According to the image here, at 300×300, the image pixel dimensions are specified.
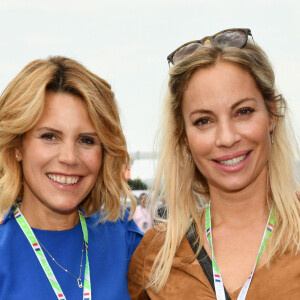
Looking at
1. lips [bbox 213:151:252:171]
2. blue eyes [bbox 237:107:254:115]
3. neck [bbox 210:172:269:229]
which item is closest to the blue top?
neck [bbox 210:172:269:229]

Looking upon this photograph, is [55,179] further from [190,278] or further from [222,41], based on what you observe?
[222,41]

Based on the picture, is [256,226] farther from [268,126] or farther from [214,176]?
[268,126]

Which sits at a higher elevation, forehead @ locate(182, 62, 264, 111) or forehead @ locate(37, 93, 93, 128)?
forehead @ locate(182, 62, 264, 111)

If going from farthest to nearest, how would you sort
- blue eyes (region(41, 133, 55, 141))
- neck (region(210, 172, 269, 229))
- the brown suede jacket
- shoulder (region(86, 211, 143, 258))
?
shoulder (region(86, 211, 143, 258)), blue eyes (region(41, 133, 55, 141)), neck (region(210, 172, 269, 229)), the brown suede jacket

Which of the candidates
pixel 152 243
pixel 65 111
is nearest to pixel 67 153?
pixel 65 111

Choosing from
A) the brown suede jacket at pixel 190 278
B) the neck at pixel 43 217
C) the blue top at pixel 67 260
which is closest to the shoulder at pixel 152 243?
the brown suede jacket at pixel 190 278

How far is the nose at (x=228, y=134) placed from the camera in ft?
8.75

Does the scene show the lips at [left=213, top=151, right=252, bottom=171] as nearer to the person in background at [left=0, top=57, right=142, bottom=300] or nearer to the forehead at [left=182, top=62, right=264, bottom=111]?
the forehead at [left=182, top=62, right=264, bottom=111]

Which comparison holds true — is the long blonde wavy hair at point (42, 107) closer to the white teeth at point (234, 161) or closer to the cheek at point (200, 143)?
the cheek at point (200, 143)

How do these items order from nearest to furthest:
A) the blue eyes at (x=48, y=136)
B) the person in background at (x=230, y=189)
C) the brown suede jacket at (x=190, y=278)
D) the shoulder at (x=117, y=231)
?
the brown suede jacket at (x=190, y=278) < the person in background at (x=230, y=189) < the blue eyes at (x=48, y=136) < the shoulder at (x=117, y=231)

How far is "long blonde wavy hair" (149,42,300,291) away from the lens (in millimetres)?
2766

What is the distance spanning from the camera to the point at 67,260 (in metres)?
3.02

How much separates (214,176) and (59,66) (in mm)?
1252

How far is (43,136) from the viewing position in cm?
298
